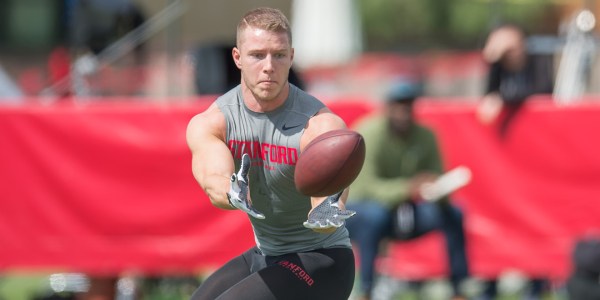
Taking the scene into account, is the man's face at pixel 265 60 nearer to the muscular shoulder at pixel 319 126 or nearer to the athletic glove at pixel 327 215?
the muscular shoulder at pixel 319 126

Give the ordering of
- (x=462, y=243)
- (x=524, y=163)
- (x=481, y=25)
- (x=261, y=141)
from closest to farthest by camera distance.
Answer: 1. (x=261, y=141)
2. (x=462, y=243)
3. (x=524, y=163)
4. (x=481, y=25)

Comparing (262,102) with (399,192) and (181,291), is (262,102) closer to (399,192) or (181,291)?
A: (399,192)

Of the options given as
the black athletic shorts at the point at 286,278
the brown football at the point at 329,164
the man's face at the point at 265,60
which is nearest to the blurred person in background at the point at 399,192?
the black athletic shorts at the point at 286,278

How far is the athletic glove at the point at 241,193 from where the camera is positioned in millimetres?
4273

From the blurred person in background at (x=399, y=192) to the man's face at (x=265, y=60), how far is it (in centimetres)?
332

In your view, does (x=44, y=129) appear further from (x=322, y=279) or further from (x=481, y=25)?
(x=481, y=25)

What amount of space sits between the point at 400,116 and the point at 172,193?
1.87 m

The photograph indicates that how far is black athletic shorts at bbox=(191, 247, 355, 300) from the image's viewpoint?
186 inches

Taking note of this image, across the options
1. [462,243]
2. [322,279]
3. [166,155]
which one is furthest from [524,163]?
[322,279]

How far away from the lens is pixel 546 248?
28.6 feet

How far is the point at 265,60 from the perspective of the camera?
4.72 metres

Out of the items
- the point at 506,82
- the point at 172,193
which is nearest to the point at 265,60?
the point at 172,193

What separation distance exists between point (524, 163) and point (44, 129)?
366 centimetres

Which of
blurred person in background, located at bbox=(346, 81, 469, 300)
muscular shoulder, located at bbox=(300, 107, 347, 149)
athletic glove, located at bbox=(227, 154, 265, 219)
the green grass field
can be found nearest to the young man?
muscular shoulder, located at bbox=(300, 107, 347, 149)
